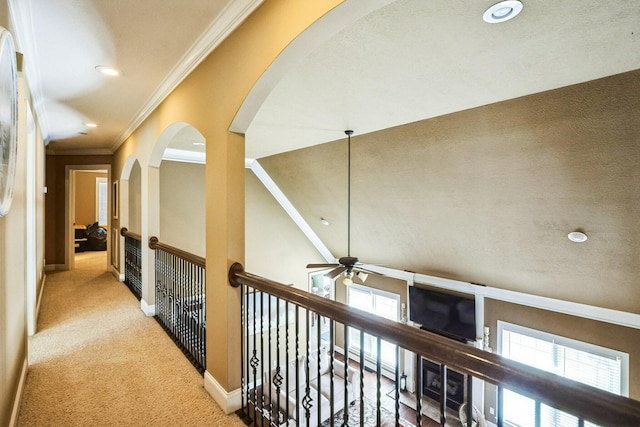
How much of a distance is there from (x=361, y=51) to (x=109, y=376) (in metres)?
3.20

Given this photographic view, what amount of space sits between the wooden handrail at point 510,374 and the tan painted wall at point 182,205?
18.9ft

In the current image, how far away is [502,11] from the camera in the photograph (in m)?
1.74

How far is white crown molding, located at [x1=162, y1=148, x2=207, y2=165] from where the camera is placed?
6130 mm

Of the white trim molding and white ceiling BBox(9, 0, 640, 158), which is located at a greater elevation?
white ceiling BBox(9, 0, 640, 158)

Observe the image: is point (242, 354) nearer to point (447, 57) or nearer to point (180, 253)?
point (180, 253)

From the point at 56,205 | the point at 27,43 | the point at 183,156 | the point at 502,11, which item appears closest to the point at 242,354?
the point at 502,11

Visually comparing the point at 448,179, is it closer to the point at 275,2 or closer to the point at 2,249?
the point at 275,2

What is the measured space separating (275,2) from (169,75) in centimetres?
167

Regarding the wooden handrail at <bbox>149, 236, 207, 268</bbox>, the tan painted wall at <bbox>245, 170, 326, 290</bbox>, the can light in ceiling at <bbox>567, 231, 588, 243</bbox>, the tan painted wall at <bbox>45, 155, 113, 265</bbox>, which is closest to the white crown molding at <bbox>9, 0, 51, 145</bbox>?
the wooden handrail at <bbox>149, 236, 207, 268</bbox>

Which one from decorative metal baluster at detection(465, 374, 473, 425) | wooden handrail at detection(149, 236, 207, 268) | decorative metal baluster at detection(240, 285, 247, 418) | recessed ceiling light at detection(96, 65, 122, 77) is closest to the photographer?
decorative metal baluster at detection(465, 374, 473, 425)

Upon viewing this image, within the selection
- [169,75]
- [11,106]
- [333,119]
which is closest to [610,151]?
[333,119]

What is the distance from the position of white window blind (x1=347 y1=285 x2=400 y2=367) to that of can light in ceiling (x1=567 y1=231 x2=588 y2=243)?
414cm

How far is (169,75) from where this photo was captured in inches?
114

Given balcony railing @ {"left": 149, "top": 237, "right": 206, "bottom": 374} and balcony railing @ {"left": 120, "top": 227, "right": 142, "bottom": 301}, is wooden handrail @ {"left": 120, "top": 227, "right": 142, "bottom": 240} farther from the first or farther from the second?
balcony railing @ {"left": 149, "top": 237, "right": 206, "bottom": 374}
